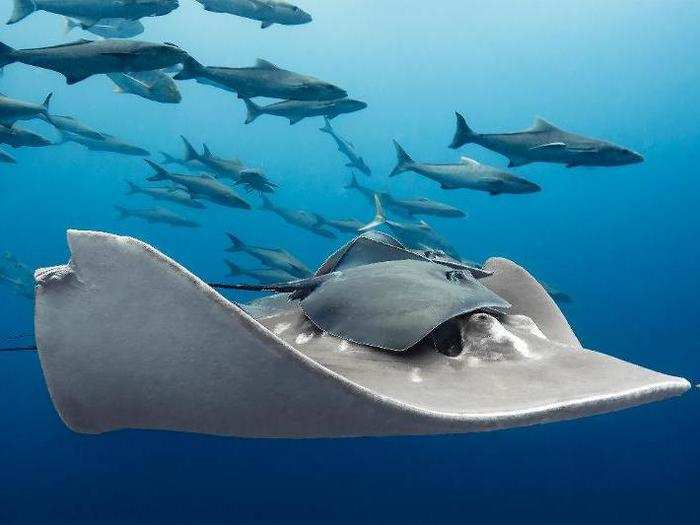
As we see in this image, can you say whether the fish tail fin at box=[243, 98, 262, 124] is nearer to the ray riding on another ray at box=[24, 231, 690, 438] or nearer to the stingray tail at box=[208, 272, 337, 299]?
the stingray tail at box=[208, 272, 337, 299]

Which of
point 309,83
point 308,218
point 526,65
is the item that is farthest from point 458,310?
point 526,65

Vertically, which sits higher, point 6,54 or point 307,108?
point 6,54

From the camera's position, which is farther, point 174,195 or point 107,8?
point 174,195

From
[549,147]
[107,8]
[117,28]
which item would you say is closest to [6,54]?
[107,8]

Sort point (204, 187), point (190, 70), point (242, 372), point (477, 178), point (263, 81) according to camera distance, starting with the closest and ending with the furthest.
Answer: point (242, 372) → point (190, 70) → point (263, 81) → point (477, 178) → point (204, 187)

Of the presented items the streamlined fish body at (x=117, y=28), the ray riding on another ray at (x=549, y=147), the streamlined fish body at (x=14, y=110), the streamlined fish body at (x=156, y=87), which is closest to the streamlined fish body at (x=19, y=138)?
the streamlined fish body at (x=14, y=110)

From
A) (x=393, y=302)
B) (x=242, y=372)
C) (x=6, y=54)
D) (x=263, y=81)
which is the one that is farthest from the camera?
(x=263, y=81)

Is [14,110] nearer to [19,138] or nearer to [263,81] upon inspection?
[19,138]

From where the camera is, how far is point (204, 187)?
8117mm

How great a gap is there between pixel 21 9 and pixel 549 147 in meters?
6.41

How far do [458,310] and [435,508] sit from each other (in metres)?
11.2

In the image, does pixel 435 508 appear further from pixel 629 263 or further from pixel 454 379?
pixel 629 263

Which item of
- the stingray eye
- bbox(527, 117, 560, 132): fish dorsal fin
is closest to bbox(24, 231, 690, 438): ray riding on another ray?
the stingray eye

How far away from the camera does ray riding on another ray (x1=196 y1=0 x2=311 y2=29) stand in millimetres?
6543
